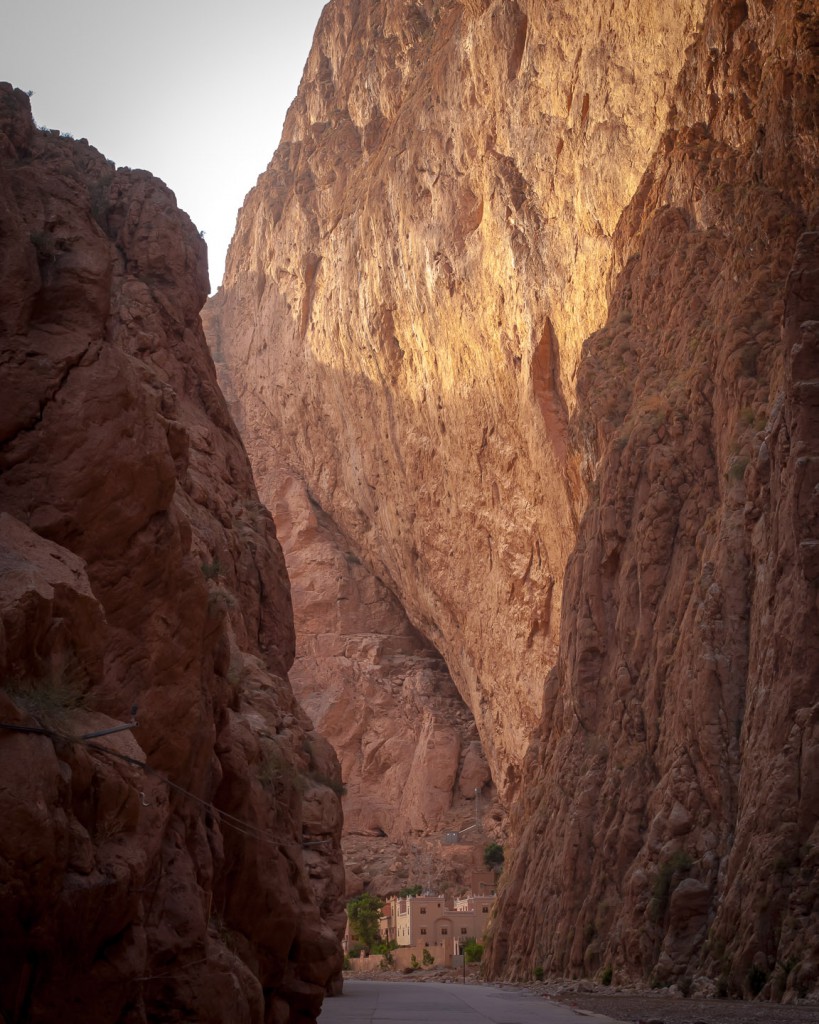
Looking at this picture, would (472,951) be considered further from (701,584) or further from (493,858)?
(701,584)

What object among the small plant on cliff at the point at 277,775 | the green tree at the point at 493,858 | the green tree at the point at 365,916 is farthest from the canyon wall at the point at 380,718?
the small plant on cliff at the point at 277,775

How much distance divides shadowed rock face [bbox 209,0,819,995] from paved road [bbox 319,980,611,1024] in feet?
10.4

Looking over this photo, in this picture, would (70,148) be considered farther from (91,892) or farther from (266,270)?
(266,270)

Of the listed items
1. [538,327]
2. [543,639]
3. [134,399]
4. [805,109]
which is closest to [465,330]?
[538,327]

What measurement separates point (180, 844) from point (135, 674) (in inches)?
60.6

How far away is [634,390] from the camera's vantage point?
125ft

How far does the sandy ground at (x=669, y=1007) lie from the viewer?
1686 centimetres

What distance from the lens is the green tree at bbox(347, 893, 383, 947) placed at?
196ft

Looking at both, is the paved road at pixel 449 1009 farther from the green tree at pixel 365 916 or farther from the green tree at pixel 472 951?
the green tree at pixel 365 916

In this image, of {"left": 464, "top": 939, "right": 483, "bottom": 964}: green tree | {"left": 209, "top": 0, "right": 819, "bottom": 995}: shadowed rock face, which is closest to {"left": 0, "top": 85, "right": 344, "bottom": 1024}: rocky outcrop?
{"left": 209, "top": 0, "right": 819, "bottom": 995}: shadowed rock face

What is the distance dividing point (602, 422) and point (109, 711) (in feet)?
99.6

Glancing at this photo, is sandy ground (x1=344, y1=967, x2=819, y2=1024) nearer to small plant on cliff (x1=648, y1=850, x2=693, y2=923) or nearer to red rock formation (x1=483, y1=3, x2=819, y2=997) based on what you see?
red rock formation (x1=483, y1=3, x2=819, y2=997)

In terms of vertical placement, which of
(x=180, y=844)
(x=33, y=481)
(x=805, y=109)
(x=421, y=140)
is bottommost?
(x=180, y=844)

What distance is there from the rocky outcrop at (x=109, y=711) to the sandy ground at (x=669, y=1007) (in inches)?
207
